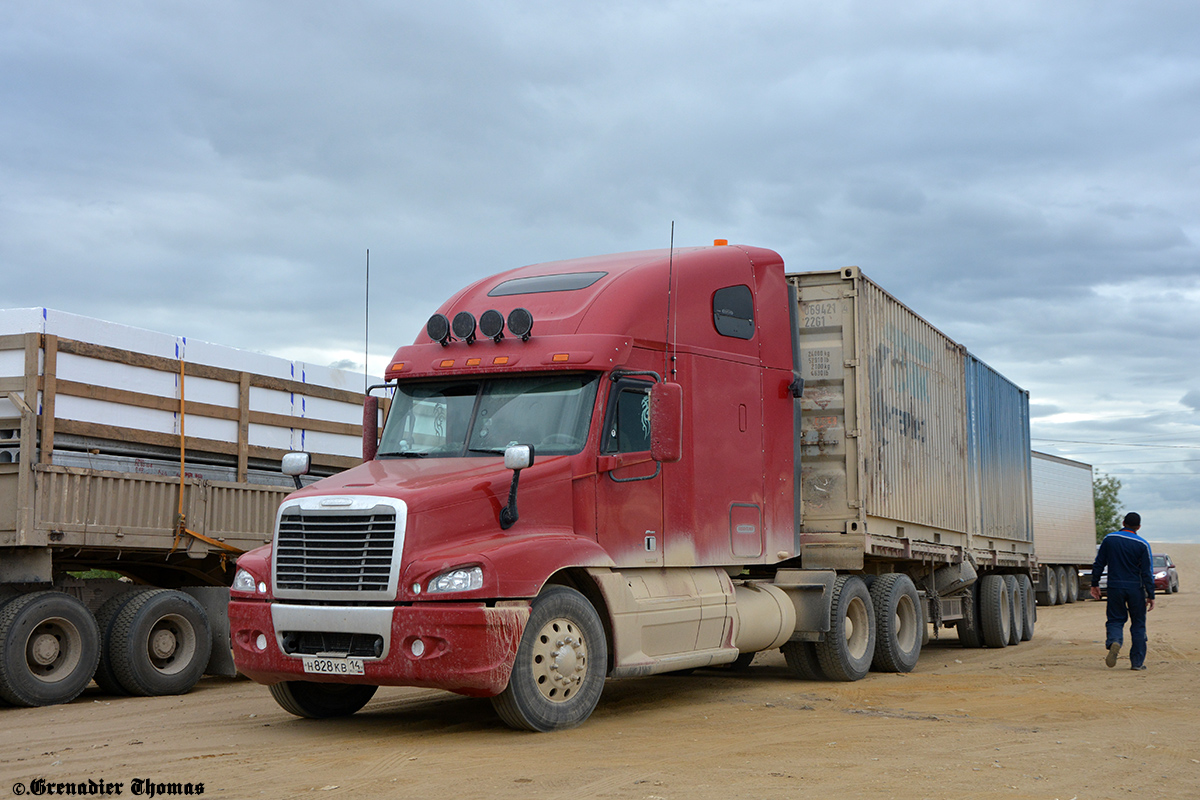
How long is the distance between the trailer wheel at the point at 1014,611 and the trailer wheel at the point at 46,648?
1283 centimetres

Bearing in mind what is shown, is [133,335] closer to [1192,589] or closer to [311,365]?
[311,365]

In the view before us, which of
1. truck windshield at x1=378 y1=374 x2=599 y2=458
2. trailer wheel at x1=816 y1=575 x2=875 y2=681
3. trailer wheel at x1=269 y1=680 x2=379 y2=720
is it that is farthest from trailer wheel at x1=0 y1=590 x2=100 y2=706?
trailer wheel at x1=816 y1=575 x2=875 y2=681

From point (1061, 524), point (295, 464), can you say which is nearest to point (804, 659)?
point (295, 464)

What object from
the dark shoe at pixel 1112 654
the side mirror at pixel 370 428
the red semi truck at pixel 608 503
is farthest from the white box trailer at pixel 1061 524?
the side mirror at pixel 370 428

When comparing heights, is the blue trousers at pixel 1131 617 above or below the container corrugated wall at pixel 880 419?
below

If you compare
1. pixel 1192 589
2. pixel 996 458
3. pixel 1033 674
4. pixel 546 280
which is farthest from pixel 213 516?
pixel 1192 589

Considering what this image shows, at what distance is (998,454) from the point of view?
18.8 meters

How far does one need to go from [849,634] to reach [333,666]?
6.25 m

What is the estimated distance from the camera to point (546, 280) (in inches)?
400

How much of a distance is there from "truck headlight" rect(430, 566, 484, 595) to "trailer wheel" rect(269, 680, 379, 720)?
1705 mm

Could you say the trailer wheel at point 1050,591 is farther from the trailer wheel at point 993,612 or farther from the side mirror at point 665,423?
the side mirror at point 665,423

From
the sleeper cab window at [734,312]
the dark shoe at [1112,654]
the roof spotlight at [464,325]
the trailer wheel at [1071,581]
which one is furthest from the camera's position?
the trailer wheel at [1071,581]

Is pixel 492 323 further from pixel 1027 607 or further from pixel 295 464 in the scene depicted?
pixel 1027 607

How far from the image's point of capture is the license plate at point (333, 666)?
309 inches
